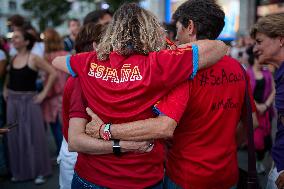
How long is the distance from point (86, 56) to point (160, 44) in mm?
392

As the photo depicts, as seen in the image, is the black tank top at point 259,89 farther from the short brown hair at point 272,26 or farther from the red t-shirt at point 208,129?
the red t-shirt at point 208,129

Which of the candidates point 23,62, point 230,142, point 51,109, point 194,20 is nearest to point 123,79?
point 194,20

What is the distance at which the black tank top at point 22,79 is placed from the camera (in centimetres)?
437

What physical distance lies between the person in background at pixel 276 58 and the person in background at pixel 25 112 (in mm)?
2958

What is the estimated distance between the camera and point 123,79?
1724mm

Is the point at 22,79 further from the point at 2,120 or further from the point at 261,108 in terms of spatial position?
the point at 261,108

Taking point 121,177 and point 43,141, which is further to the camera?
point 43,141

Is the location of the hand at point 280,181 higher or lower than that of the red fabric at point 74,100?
lower

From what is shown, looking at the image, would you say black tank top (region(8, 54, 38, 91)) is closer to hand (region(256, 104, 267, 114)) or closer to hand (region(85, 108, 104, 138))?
hand (region(85, 108, 104, 138))

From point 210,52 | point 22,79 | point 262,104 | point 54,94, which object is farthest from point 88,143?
point 262,104

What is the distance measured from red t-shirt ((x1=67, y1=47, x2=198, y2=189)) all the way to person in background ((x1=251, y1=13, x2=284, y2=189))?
70 centimetres

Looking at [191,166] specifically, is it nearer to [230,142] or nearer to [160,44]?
[230,142]

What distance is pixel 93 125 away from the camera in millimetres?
1844

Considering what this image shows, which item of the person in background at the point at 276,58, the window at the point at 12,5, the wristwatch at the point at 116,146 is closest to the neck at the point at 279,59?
the person in background at the point at 276,58
